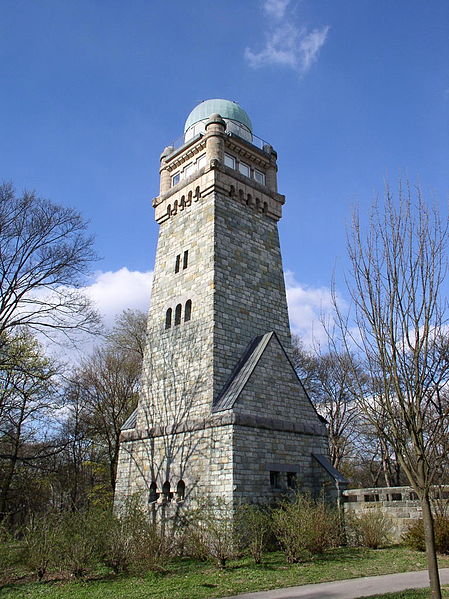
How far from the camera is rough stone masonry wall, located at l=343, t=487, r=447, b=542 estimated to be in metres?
13.8

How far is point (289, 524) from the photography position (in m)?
11.3

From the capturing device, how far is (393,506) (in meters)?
14.1

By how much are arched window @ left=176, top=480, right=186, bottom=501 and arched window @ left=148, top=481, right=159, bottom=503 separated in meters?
1.27

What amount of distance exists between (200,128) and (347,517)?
16576 millimetres

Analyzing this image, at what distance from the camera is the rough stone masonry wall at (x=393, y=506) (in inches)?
541

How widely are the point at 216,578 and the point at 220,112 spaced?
1848cm

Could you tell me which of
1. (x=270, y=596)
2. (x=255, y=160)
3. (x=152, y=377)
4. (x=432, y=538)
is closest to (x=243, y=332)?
(x=152, y=377)

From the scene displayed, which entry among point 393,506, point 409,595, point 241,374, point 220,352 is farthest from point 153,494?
point 409,595

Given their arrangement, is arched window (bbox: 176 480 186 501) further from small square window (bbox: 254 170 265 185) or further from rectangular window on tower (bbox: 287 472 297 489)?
small square window (bbox: 254 170 265 185)

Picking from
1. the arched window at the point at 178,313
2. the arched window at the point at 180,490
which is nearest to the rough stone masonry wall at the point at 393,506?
the arched window at the point at 180,490

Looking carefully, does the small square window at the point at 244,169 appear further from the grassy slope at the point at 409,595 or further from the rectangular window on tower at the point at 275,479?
the grassy slope at the point at 409,595

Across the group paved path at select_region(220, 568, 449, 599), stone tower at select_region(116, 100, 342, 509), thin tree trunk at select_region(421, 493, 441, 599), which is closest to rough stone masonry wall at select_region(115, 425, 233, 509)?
stone tower at select_region(116, 100, 342, 509)

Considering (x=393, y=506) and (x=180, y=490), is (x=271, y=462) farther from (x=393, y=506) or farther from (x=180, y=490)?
(x=393, y=506)

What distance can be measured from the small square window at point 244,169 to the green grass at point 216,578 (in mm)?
14518
